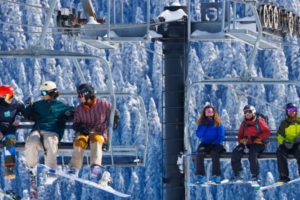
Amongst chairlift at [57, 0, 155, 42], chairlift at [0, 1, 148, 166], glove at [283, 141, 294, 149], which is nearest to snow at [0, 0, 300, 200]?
chairlift at [57, 0, 155, 42]

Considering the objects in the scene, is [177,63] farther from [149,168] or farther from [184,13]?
[149,168]

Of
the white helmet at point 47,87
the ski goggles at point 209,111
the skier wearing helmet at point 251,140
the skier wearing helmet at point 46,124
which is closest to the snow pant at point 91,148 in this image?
the skier wearing helmet at point 46,124

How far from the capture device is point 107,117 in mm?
19438

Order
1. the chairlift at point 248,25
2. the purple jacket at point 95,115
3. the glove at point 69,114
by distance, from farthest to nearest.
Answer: the chairlift at point 248,25, the glove at point 69,114, the purple jacket at point 95,115

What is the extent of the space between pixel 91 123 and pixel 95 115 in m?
0.13

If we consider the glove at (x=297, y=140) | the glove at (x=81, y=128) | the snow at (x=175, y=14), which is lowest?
the glove at (x=297, y=140)

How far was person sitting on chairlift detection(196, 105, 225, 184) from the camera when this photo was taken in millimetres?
20562

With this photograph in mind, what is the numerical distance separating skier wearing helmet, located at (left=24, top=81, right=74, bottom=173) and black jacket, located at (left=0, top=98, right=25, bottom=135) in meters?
0.14

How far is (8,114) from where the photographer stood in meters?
19.4

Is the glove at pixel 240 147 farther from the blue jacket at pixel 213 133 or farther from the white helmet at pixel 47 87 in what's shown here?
the white helmet at pixel 47 87

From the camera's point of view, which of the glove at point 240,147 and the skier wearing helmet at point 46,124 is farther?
the glove at point 240,147

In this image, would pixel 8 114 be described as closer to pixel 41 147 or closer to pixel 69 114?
pixel 41 147

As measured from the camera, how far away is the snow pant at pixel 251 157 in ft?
67.5

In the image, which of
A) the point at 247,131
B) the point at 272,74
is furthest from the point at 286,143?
the point at 272,74
